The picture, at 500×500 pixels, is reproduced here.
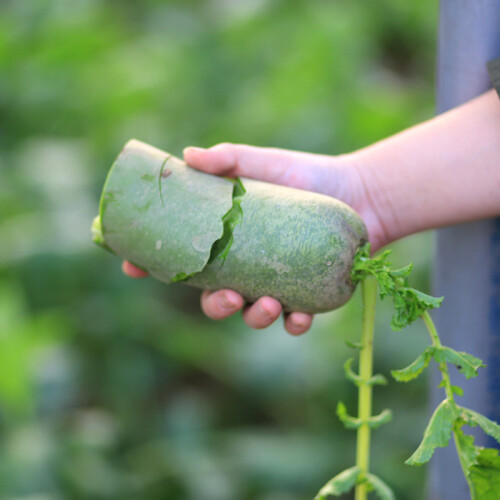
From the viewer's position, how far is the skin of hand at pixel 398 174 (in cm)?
114

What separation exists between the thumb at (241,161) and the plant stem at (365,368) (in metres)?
0.33

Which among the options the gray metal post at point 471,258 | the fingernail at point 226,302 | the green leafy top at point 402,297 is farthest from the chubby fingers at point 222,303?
the gray metal post at point 471,258

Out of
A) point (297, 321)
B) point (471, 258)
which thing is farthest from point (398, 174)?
point (297, 321)

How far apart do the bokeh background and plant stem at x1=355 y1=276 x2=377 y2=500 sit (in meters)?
1.07

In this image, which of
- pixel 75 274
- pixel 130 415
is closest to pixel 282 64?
pixel 75 274

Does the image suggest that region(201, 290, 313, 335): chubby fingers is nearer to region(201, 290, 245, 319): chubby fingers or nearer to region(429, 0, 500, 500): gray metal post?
region(201, 290, 245, 319): chubby fingers

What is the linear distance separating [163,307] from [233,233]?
5.46 feet

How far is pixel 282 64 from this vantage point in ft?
11.4

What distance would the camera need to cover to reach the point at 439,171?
3.88 ft

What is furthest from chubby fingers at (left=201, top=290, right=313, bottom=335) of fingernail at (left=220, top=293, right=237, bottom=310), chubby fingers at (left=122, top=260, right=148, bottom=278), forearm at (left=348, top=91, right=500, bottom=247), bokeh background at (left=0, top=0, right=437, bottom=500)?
bokeh background at (left=0, top=0, right=437, bottom=500)

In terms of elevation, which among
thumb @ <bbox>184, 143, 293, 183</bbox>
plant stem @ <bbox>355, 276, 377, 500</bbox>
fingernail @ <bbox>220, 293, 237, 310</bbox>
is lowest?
plant stem @ <bbox>355, 276, 377, 500</bbox>

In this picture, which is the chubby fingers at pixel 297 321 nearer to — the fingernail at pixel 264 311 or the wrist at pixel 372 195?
the fingernail at pixel 264 311

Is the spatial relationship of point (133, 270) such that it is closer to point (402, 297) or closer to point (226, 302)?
point (226, 302)

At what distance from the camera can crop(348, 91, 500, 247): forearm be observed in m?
1.14
